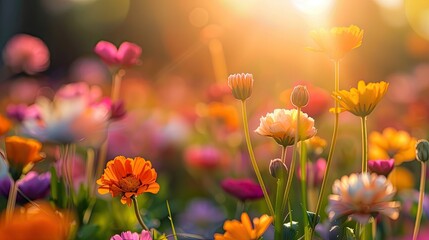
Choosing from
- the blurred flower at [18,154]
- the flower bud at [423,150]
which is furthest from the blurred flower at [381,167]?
the blurred flower at [18,154]

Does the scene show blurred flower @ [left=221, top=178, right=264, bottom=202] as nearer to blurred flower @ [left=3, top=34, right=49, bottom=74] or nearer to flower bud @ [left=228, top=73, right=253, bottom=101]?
flower bud @ [left=228, top=73, right=253, bottom=101]

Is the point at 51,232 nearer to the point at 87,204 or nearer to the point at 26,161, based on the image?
the point at 26,161

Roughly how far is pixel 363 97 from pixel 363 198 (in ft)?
0.50

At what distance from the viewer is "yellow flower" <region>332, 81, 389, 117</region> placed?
70cm

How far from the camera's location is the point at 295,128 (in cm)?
72

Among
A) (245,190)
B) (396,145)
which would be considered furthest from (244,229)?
(396,145)

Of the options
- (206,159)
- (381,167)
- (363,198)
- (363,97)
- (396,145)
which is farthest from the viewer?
(206,159)

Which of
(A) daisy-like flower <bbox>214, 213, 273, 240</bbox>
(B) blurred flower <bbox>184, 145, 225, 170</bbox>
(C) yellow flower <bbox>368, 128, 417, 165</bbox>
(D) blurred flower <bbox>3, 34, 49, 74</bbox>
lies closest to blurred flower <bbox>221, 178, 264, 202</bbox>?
(C) yellow flower <bbox>368, 128, 417, 165</bbox>

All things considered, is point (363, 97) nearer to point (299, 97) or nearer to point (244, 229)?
point (299, 97)

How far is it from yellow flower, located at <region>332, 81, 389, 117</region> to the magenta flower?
0.42 meters

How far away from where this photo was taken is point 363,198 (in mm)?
577

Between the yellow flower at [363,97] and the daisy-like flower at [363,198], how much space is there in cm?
13

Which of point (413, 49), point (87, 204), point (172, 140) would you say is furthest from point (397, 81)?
point (87, 204)

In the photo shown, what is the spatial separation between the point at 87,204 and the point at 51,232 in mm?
608
